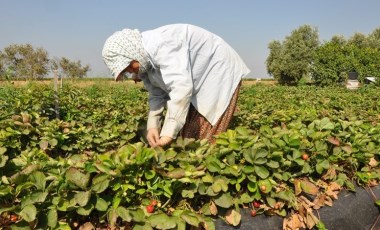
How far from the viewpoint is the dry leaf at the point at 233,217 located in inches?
71.4

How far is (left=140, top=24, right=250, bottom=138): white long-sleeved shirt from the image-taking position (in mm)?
2219

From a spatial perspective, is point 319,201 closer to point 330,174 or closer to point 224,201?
point 330,174

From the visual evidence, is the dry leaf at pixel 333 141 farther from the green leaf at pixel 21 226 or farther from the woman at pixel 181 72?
the green leaf at pixel 21 226

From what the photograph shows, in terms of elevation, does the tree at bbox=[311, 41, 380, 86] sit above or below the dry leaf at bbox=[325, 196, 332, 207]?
below

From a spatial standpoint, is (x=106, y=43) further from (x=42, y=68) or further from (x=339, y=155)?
(x=42, y=68)

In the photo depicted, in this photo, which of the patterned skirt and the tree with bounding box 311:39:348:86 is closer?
the patterned skirt

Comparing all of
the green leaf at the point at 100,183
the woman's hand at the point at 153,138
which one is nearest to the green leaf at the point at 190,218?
the green leaf at the point at 100,183

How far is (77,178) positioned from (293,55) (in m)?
54.1

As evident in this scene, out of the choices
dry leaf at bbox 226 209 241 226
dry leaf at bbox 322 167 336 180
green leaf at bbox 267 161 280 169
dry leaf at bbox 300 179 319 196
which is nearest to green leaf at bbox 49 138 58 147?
dry leaf at bbox 226 209 241 226

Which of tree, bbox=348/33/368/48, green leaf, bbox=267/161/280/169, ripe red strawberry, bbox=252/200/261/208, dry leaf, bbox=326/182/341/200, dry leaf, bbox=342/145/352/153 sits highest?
green leaf, bbox=267/161/280/169

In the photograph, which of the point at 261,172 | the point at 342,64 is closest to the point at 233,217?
the point at 261,172

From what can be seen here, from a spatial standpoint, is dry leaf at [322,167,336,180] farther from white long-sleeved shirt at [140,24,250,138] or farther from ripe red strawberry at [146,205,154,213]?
ripe red strawberry at [146,205,154,213]

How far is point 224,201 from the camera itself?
1.78m

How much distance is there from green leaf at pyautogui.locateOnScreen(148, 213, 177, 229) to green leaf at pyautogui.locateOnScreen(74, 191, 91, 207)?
296 millimetres
